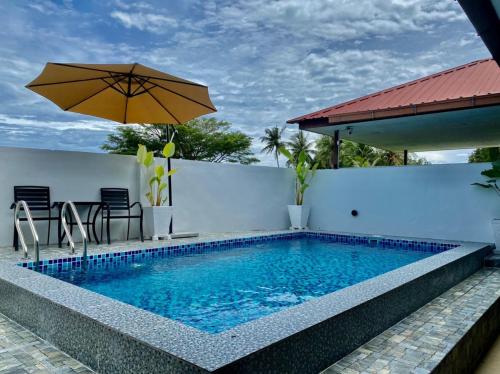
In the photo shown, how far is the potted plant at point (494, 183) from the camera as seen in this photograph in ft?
22.1

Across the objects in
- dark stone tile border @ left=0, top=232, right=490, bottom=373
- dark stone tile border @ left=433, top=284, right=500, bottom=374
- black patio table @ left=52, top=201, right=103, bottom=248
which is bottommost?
dark stone tile border @ left=433, top=284, right=500, bottom=374

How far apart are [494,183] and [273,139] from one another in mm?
36236

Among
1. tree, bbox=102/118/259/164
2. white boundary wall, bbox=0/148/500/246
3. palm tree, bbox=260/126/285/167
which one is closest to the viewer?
white boundary wall, bbox=0/148/500/246

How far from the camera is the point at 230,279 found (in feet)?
16.0

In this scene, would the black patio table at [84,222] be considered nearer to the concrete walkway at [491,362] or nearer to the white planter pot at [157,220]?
the white planter pot at [157,220]

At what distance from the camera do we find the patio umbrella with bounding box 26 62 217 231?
5.98 m

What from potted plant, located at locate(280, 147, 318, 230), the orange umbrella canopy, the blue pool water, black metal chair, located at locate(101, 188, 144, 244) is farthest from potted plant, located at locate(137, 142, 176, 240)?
potted plant, located at locate(280, 147, 318, 230)

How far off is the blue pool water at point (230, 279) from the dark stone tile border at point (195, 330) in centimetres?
87

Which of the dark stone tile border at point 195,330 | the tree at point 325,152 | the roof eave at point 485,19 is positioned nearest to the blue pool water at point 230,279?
the dark stone tile border at point 195,330

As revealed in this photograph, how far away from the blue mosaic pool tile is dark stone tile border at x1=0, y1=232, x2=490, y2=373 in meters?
1.45

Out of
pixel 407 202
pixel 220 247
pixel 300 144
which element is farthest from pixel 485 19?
pixel 300 144

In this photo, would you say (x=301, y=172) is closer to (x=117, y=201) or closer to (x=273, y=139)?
(x=117, y=201)

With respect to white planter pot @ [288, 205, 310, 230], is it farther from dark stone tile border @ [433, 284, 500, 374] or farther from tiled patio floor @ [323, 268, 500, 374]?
dark stone tile border @ [433, 284, 500, 374]

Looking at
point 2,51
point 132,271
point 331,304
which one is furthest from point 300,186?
point 2,51
